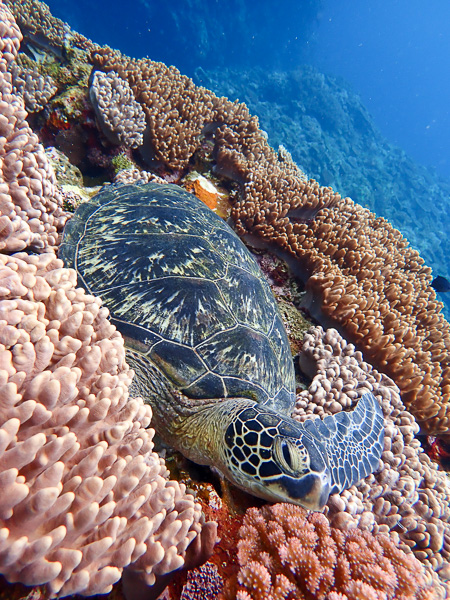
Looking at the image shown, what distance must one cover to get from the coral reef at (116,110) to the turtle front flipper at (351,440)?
393cm

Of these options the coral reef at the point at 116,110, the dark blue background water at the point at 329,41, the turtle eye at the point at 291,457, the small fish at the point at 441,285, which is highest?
the dark blue background water at the point at 329,41

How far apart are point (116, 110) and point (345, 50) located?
86571 mm

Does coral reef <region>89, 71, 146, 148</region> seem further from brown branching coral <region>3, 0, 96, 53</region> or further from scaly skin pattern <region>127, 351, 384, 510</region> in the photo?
scaly skin pattern <region>127, 351, 384, 510</region>

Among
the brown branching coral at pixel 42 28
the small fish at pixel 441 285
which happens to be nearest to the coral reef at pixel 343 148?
the small fish at pixel 441 285

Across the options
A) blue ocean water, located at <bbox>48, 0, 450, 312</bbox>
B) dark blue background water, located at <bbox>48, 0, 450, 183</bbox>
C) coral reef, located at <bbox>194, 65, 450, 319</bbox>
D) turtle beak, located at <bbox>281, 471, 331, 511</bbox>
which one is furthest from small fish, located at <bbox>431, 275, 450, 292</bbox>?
dark blue background water, located at <bbox>48, 0, 450, 183</bbox>

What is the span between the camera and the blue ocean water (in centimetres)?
2388

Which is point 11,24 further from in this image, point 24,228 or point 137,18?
point 137,18

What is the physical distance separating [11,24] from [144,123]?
1740 mm

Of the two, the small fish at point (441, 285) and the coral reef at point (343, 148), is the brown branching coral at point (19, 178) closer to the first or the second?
the small fish at point (441, 285)

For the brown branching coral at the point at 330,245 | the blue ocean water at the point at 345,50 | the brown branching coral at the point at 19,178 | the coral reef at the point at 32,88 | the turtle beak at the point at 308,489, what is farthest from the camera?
the blue ocean water at the point at 345,50

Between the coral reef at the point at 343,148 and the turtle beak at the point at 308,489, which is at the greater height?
the coral reef at the point at 343,148

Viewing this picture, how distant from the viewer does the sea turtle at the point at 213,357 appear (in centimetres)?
167

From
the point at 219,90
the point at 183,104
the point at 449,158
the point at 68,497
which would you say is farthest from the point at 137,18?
the point at 449,158

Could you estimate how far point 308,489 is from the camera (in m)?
1.58
